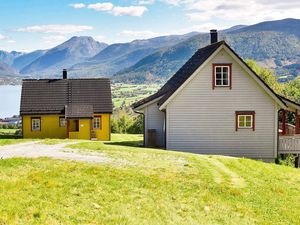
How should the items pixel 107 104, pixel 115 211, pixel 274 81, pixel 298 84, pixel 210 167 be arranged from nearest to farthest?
pixel 115 211
pixel 210 167
pixel 107 104
pixel 274 81
pixel 298 84

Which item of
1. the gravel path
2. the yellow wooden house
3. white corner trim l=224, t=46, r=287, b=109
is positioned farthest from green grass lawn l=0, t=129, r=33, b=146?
white corner trim l=224, t=46, r=287, b=109

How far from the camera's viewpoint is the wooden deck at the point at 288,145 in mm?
28750

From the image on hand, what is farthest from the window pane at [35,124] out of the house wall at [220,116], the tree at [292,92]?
the tree at [292,92]

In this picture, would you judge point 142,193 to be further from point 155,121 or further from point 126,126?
point 126,126

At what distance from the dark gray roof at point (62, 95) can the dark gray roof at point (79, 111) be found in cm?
39

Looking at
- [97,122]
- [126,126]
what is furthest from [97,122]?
[126,126]

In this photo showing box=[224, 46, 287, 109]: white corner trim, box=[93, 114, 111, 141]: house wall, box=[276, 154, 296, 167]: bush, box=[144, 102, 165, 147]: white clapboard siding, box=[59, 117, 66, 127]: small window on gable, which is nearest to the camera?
box=[224, 46, 287, 109]: white corner trim

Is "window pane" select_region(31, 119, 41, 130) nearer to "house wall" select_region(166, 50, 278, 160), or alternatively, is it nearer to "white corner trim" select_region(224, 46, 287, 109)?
"house wall" select_region(166, 50, 278, 160)

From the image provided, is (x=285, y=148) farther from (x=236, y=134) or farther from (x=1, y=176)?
(x=1, y=176)

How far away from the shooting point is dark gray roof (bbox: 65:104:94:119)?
36.9 m

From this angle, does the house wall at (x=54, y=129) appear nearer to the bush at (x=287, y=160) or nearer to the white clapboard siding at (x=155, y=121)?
the white clapboard siding at (x=155, y=121)

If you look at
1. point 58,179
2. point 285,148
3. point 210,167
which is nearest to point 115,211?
point 58,179

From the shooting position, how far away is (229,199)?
587 inches

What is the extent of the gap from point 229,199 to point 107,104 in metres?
25.3
